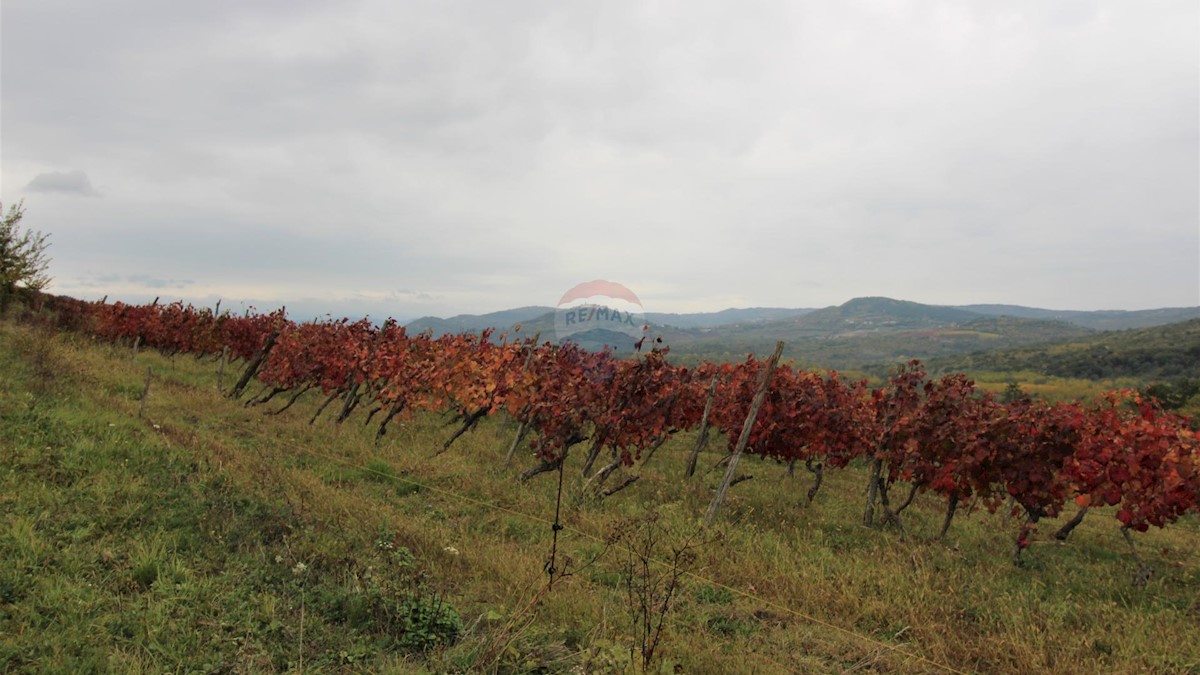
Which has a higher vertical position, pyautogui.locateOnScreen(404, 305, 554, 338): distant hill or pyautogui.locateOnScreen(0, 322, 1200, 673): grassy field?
pyautogui.locateOnScreen(404, 305, 554, 338): distant hill

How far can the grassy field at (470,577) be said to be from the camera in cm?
391

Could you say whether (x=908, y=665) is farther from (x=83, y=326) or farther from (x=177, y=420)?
(x=83, y=326)

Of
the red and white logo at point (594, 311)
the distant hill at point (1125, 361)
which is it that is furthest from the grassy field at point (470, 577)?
the distant hill at point (1125, 361)

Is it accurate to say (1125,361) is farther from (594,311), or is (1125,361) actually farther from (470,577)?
(470,577)

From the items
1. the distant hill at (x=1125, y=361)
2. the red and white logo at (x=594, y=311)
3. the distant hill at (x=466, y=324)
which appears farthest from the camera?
the distant hill at (x=1125, y=361)

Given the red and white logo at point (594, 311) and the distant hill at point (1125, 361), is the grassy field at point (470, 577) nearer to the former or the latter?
the red and white logo at point (594, 311)

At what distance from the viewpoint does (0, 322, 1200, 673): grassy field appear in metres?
3.91

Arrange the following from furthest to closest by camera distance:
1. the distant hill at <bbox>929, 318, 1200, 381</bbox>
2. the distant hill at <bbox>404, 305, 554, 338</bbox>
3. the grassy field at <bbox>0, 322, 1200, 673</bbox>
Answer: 1. the distant hill at <bbox>929, 318, 1200, 381</bbox>
2. the distant hill at <bbox>404, 305, 554, 338</bbox>
3. the grassy field at <bbox>0, 322, 1200, 673</bbox>

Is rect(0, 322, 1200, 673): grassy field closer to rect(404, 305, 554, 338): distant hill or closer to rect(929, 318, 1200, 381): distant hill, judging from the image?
rect(404, 305, 554, 338): distant hill

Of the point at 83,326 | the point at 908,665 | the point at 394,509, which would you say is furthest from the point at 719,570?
the point at 83,326

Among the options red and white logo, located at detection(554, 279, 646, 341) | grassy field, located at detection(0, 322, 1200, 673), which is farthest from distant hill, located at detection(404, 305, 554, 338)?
grassy field, located at detection(0, 322, 1200, 673)

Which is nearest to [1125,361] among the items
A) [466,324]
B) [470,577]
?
[470,577]

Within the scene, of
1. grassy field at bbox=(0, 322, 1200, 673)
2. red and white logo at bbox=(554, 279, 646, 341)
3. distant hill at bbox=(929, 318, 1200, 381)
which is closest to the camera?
grassy field at bbox=(0, 322, 1200, 673)

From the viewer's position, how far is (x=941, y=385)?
29.5 feet
